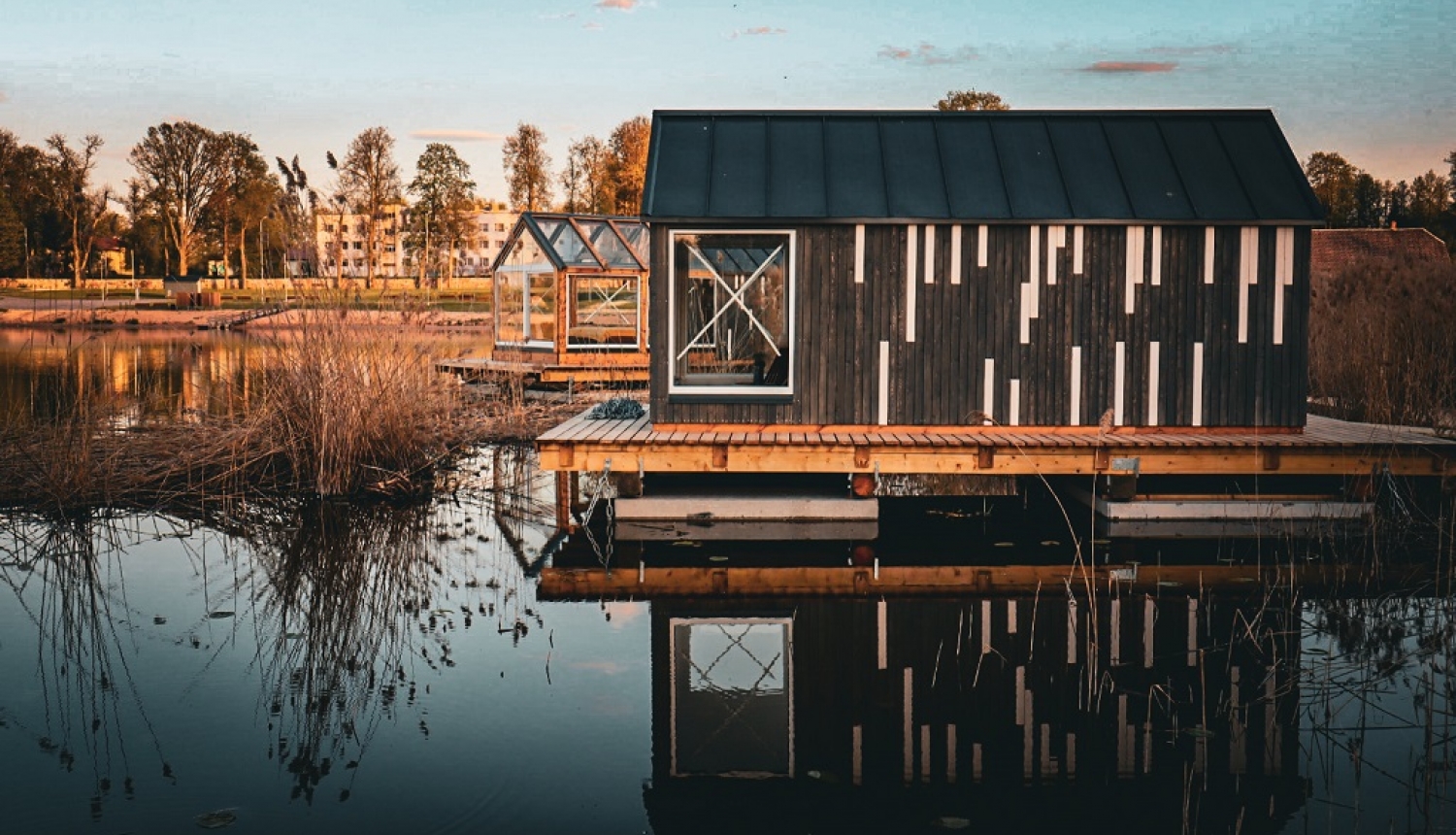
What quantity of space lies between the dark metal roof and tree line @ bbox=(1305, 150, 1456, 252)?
49.5 meters

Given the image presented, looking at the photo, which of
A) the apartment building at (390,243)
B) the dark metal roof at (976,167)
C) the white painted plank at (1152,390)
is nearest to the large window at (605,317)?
the apartment building at (390,243)

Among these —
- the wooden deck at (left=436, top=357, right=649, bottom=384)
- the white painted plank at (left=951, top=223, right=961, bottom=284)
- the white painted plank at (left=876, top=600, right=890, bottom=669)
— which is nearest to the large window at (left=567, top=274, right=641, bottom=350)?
the wooden deck at (left=436, top=357, right=649, bottom=384)

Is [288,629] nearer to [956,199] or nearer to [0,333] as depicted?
[956,199]

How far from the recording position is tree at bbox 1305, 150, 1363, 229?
202 ft

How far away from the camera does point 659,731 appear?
5.78 meters

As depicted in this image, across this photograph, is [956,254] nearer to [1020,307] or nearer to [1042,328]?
[1020,307]

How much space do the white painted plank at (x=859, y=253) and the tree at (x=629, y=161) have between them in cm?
3289

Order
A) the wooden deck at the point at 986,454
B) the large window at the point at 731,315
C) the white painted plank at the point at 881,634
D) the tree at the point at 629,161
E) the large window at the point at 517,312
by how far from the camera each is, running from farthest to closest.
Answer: the tree at the point at 629,161, the large window at the point at 517,312, the large window at the point at 731,315, the wooden deck at the point at 986,454, the white painted plank at the point at 881,634

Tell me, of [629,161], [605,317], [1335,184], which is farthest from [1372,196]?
[605,317]

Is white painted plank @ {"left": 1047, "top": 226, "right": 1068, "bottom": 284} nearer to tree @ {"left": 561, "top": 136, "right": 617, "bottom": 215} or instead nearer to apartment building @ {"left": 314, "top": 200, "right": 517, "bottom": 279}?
apartment building @ {"left": 314, "top": 200, "right": 517, "bottom": 279}

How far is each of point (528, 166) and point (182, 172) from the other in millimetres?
16203

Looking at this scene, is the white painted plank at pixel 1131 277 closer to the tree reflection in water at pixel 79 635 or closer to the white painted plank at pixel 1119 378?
the white painted plank at pixel 1119 378

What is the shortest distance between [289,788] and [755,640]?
2.81 meters

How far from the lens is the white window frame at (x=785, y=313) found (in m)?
11.1
